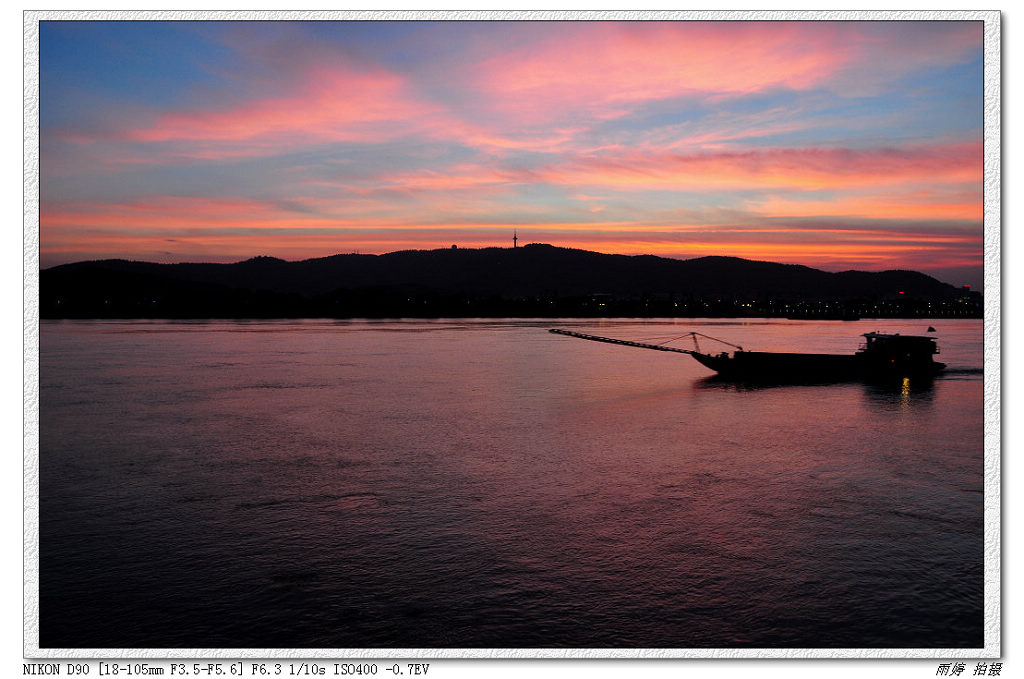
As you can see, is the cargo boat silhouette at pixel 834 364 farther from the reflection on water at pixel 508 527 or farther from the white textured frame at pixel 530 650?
the white textured frame at pixel 530 650

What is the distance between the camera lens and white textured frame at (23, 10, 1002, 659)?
23.8 ft

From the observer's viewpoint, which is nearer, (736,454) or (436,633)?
(436,633)

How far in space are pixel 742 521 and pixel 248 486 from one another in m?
12.9

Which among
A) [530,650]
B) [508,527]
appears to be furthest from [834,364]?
[530,650]

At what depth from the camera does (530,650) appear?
23.4ft

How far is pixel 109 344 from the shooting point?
292 ft

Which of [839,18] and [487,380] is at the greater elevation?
[839,18]

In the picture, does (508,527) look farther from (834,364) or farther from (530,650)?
(834,364)

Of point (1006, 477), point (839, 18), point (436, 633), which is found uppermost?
point (839, 18)

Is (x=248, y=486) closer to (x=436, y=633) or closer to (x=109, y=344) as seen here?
(x=436, y=633)

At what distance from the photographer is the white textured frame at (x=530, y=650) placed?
725cm

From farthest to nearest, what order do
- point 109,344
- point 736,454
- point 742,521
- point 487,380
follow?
point 109,344 → point 487,380 → point 736,454 → point 742,521

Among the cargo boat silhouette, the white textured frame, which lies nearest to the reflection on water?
the white textured frame

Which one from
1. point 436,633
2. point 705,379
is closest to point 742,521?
point 436,633
